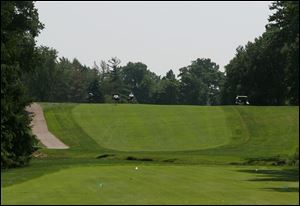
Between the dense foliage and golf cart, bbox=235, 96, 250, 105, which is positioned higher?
the dense foliage

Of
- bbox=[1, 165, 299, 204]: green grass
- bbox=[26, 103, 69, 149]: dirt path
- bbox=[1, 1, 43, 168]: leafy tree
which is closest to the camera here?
A: bbox=[1, 165, 299, 204]: green grass

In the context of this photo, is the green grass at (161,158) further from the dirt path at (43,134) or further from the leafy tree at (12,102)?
the leafy tree at (12,102)

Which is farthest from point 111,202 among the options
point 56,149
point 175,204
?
point 56,149

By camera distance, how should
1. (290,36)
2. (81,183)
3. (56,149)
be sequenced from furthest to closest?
(56,149)
(290,36)
(81,183)

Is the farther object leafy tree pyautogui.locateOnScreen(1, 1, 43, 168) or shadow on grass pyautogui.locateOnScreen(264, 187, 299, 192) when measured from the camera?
leafy tree pyautogui.locateOnScreen(1, 1, 43, 168)

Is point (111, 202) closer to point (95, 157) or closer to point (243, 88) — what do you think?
point (95, 157)

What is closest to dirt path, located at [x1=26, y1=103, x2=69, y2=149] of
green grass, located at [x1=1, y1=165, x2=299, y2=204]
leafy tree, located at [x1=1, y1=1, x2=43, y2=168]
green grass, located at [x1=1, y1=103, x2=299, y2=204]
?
green grass, located at [x1=1, y1=103, x2=299, y2=204]

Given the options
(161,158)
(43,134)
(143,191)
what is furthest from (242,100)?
(143,191)

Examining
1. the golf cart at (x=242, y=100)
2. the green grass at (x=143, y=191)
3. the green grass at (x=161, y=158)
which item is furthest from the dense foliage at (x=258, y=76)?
the green grass at (x=143, y=191)

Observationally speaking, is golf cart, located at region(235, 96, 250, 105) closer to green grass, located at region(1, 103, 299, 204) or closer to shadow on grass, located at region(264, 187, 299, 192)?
green grass, located at region(1, 103, 299, 204)

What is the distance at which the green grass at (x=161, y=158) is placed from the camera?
21.0m

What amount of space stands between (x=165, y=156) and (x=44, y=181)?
28003 mm

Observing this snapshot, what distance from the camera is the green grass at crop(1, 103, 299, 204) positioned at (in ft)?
68.8

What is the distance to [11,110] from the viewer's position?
40.1 m
